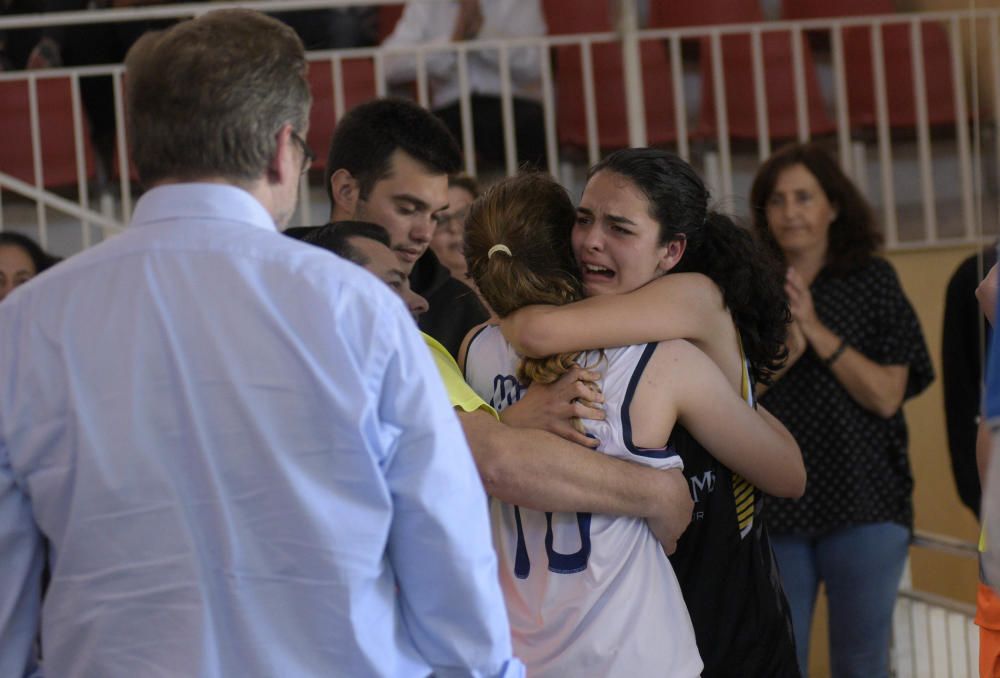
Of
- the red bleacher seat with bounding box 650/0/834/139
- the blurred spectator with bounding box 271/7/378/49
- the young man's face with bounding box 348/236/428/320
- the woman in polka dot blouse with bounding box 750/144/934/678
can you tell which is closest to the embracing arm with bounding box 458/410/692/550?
the young man's face with bounding box 348/236/428/320

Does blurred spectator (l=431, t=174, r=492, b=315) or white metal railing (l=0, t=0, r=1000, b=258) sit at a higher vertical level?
white metal railing (l=0, t=0, r=1000, b=258)

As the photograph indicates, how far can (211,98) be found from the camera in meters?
1.19

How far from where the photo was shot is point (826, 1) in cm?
494

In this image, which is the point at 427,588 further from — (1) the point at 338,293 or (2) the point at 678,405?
(2) the point at 678,405

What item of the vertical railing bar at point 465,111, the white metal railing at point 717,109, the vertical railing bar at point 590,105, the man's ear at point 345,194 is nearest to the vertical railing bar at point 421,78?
the white metal railing at point 717,109

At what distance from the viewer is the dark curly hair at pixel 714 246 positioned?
1.77 meters

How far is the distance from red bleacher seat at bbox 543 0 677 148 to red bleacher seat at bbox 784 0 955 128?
710 mm

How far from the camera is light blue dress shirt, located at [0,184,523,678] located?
3.88ft

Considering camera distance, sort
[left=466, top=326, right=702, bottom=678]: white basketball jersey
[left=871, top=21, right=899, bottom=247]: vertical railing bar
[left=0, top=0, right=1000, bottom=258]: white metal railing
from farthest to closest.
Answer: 1. [left=871, top=21, right=899, bottom=247]: vertical railing bar
2. [left=0, top=0, right=1000, bottom=258]: white metal railing
3. [left=466, top=326, right=702, bottom=678]: white basketball jersey

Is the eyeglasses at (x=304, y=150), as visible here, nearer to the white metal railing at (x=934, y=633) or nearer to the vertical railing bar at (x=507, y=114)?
the white metal railing at (x=934, y=633)

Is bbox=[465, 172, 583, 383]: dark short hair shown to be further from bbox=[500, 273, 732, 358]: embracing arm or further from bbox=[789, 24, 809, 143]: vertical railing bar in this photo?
bbox=[789, 24, 809, 143]: vertical railing bar

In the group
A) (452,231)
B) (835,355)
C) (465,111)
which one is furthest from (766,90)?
(835,355)

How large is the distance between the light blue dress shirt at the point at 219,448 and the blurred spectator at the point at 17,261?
2.00 meters

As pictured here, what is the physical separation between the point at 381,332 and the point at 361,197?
1.20 m
